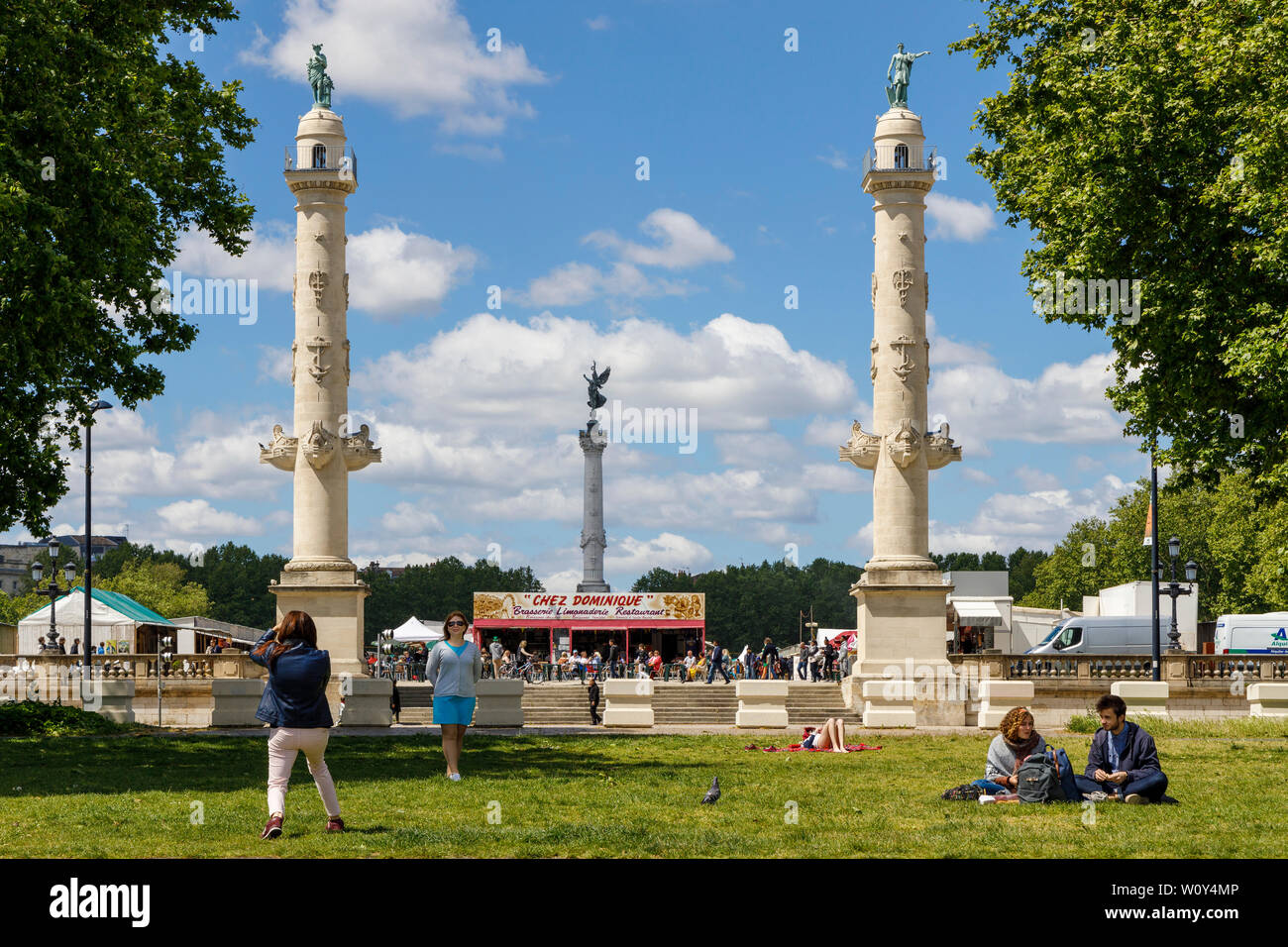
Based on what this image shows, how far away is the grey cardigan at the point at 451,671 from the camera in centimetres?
1789

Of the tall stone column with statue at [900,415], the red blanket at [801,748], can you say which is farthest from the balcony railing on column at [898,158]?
the red blanket at [801,748]

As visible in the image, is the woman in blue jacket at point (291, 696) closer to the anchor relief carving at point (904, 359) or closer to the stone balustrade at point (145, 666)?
the stone balustrade at point (145, 666)

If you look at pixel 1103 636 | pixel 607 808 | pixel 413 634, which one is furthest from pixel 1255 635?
pixel 607 808

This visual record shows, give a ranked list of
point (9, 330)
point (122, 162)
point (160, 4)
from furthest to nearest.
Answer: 1. point (160, 4)
2. point (122, 162)
3. point (9, 330)

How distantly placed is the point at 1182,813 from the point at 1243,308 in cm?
1271

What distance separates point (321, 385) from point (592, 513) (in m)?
41.9

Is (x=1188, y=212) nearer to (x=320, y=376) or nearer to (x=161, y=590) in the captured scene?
(x=320, y=376)

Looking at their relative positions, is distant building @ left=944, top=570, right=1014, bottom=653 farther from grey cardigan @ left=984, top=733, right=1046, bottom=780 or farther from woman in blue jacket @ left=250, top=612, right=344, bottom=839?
woman in blue jacket @ left=250, top=612, right=344, bottom=839

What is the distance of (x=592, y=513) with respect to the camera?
83.8m

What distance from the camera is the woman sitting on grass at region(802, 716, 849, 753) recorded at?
2673cm

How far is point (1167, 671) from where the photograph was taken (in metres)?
39.3

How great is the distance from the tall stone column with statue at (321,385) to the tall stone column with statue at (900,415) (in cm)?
1409

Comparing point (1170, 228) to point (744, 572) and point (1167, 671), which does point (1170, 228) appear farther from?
point (744, 572)
